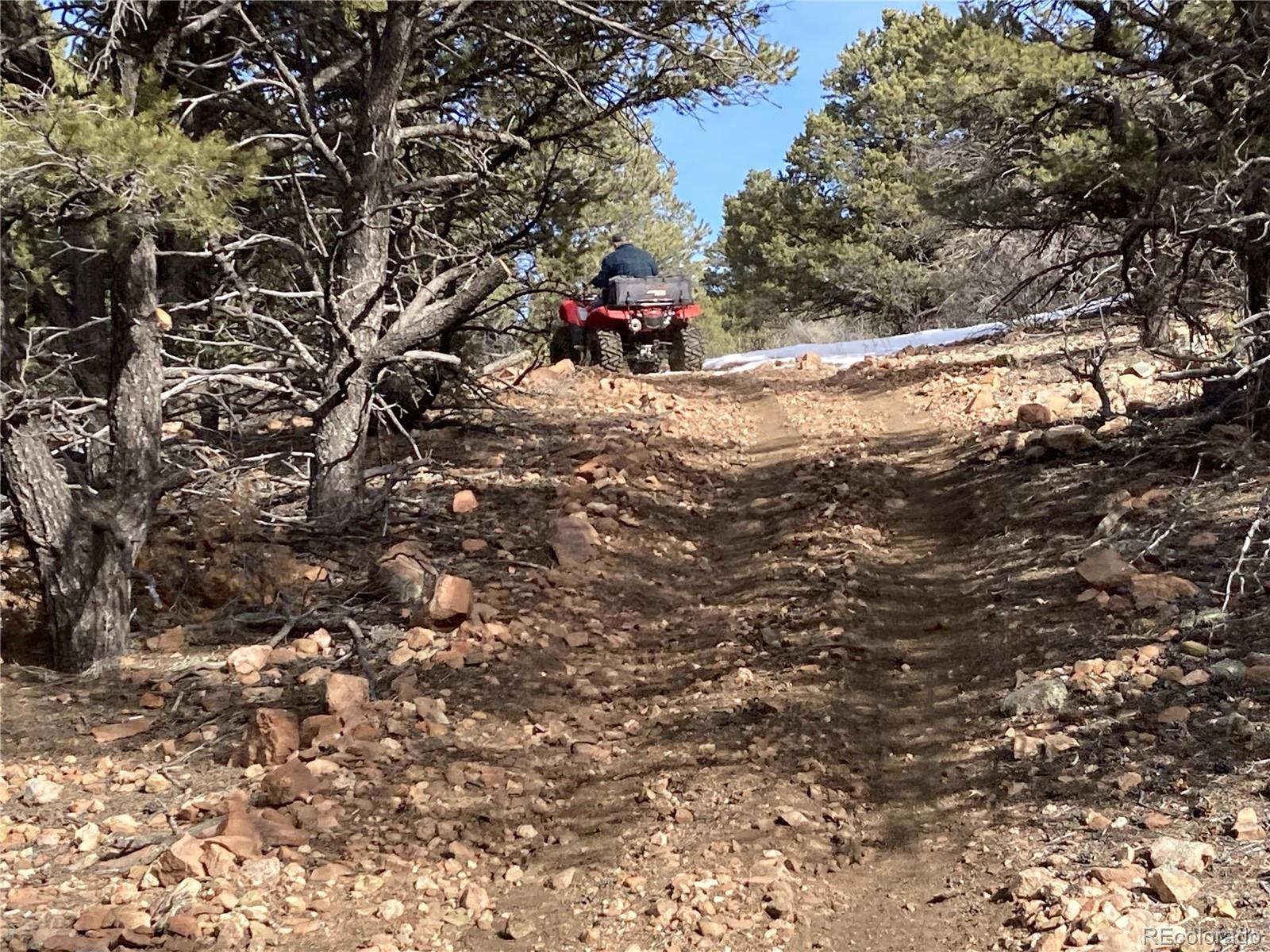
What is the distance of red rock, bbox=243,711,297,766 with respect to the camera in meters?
3.79

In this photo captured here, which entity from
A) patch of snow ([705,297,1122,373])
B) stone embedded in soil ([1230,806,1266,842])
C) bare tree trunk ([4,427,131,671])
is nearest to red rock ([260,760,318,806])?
bare tree trunk ([4,427,131,671])

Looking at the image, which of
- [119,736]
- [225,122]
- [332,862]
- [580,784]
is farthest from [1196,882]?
[225,122]

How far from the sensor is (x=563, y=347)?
1544cm

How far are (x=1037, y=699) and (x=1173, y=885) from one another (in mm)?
1245

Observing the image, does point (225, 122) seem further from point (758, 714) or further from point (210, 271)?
point (758, 714)

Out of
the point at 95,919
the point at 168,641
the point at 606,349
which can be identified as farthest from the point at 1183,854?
the point at 606,349

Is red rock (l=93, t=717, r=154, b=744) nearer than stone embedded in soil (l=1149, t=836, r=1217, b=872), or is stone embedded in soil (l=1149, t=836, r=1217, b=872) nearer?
stone embedded in soil (l=1149, t=836, r=1217, b=872)

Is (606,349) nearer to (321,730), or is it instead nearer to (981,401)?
(981,401)

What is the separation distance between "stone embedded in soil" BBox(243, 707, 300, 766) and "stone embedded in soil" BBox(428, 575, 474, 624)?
1.25m

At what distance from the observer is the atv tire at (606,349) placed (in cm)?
1428

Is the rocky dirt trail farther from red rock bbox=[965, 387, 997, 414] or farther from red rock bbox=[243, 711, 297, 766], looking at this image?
red rock bbox=[965, 387, 997, 414]

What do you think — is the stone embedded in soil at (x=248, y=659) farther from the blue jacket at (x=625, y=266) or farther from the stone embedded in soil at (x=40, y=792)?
the blue jacket at (x=625, y=266)

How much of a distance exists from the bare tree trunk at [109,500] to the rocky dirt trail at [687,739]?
0.27 metres

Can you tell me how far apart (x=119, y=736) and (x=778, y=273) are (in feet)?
81.3
